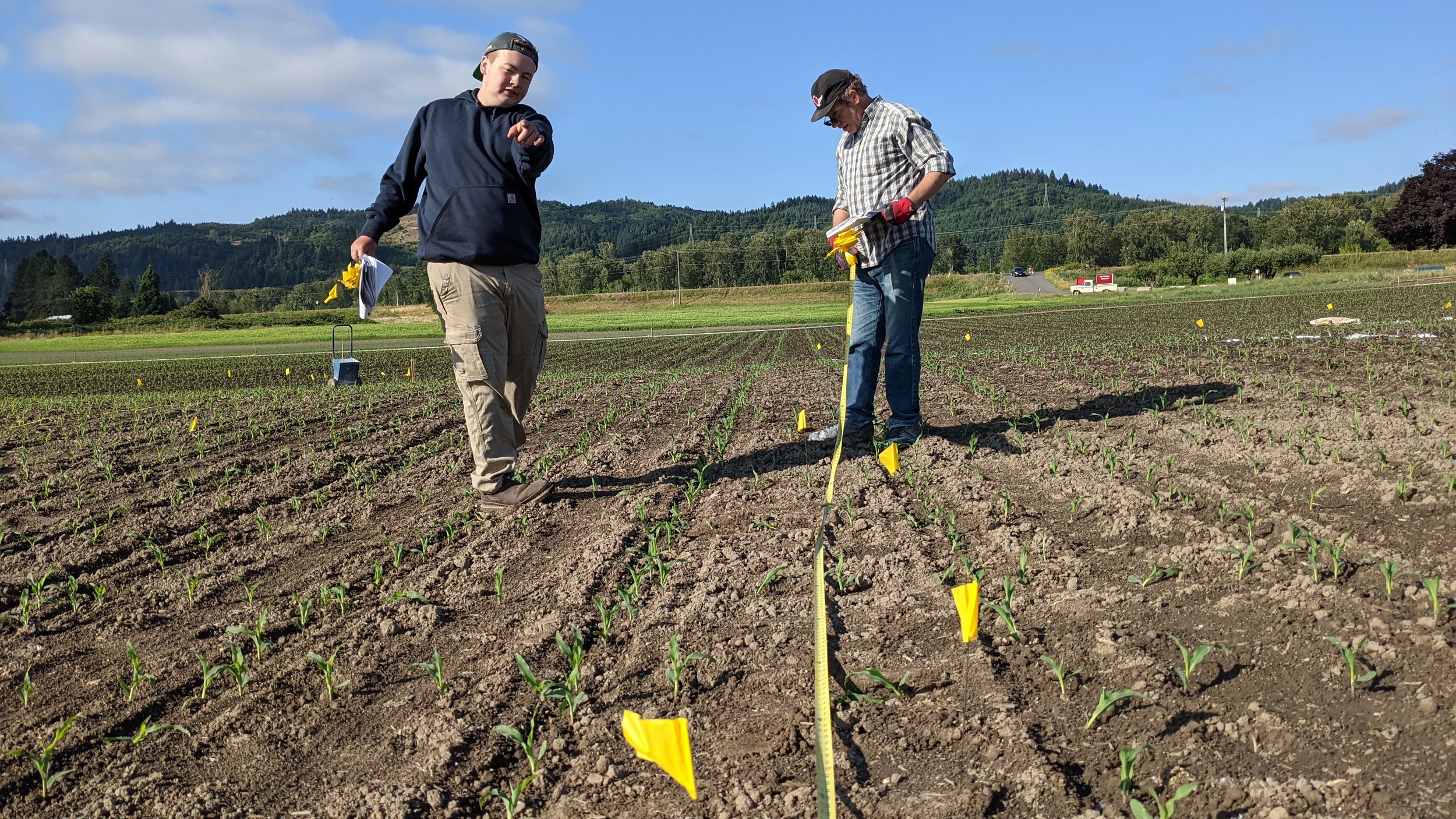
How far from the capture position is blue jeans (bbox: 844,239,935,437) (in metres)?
5.27

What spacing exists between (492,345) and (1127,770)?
11.4 ft

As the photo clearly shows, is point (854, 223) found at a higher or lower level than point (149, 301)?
lower

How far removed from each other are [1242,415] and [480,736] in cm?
535

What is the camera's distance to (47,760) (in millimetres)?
2129

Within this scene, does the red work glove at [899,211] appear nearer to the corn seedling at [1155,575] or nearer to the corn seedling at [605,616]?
the corn seedling at [1155,575]

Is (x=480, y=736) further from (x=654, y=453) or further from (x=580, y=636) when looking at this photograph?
(x=654, y=453)

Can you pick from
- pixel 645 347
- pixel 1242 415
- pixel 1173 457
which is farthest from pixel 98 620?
pixel 645 347

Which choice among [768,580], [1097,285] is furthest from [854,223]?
[1097,285]

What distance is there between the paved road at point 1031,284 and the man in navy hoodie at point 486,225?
71.7 m

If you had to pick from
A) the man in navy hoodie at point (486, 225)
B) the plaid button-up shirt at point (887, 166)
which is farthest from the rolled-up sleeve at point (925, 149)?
the man in navy hoodie at point (486, 225)

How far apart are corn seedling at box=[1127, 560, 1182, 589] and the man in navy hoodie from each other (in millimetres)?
2817

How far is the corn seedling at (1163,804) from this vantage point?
1634 millimetres

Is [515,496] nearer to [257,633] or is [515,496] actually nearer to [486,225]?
[486,225]

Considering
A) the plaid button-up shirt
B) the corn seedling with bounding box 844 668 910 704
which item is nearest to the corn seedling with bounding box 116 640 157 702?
the corn seedling with bounding box 844 668 910 704
